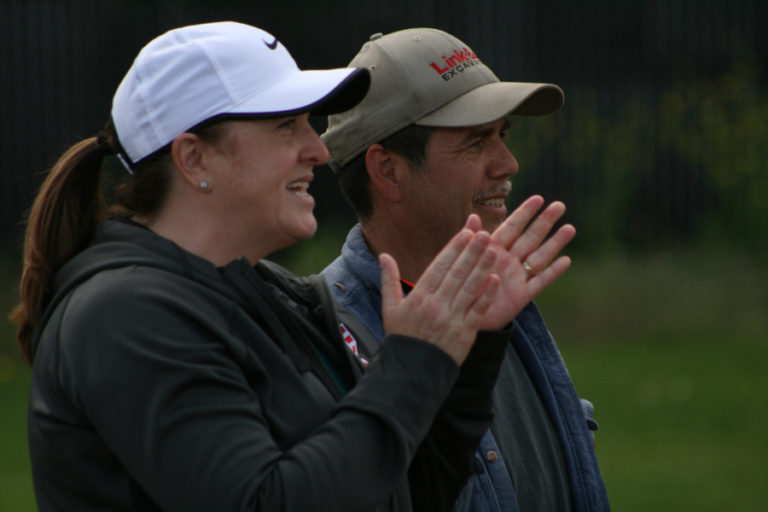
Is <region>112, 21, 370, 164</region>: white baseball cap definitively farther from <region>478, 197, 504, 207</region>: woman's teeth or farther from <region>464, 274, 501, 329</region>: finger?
<region>478, 197, 504, 207</region>: woman's teeth

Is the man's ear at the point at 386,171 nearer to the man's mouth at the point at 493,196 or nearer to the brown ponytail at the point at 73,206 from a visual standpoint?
the man's mouth at the point at 493,196

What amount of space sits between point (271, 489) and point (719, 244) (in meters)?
9.35

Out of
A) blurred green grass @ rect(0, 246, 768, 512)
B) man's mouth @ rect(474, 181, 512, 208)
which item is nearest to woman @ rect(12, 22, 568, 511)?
man's mouth @ rect(474, 181, 512, 208)

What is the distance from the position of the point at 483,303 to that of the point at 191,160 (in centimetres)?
64

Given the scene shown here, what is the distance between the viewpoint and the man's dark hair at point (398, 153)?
3.31 meters

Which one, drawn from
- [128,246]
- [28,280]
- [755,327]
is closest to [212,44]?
[128,246]

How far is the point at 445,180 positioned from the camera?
332 centimetres

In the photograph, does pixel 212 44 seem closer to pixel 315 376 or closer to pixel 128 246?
pixel 128 246

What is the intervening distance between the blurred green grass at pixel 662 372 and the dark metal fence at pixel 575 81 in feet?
2.30

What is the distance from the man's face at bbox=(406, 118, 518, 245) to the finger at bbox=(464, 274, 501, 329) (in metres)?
1.04

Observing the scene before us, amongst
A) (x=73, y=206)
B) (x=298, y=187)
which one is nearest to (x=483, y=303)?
(x=298, y=187)

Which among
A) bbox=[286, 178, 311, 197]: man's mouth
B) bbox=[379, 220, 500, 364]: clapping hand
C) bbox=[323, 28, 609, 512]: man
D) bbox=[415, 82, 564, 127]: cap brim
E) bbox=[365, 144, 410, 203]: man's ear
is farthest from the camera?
bbox=[365, 144, 410, 203]: man's ear

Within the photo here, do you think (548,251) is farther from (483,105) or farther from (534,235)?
(483,105)

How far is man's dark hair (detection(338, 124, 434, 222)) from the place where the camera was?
331cm
